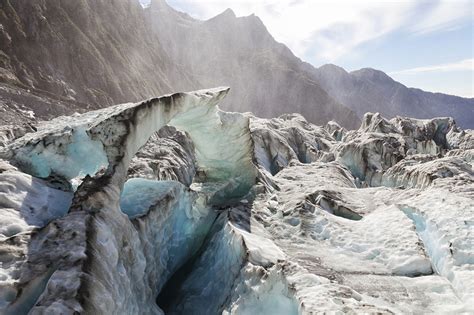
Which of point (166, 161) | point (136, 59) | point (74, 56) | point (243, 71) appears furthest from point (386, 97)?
point (166, 161)

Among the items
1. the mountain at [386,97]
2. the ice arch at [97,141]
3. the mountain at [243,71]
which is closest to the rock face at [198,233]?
the ice arch at [97,141]

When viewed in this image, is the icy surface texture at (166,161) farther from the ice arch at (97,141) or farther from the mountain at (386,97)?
the mountain at (386,97)

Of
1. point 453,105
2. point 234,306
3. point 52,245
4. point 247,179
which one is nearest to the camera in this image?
point 52,245

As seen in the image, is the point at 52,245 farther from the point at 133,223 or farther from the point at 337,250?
the point at 337,250

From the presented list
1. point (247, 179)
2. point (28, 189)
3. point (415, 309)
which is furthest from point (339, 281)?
point (247, 179)

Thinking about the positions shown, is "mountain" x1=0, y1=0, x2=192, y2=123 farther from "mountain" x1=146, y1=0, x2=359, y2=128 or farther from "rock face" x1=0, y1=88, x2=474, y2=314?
"mountain" x1=146, y1=0, x2=359, y2=128
